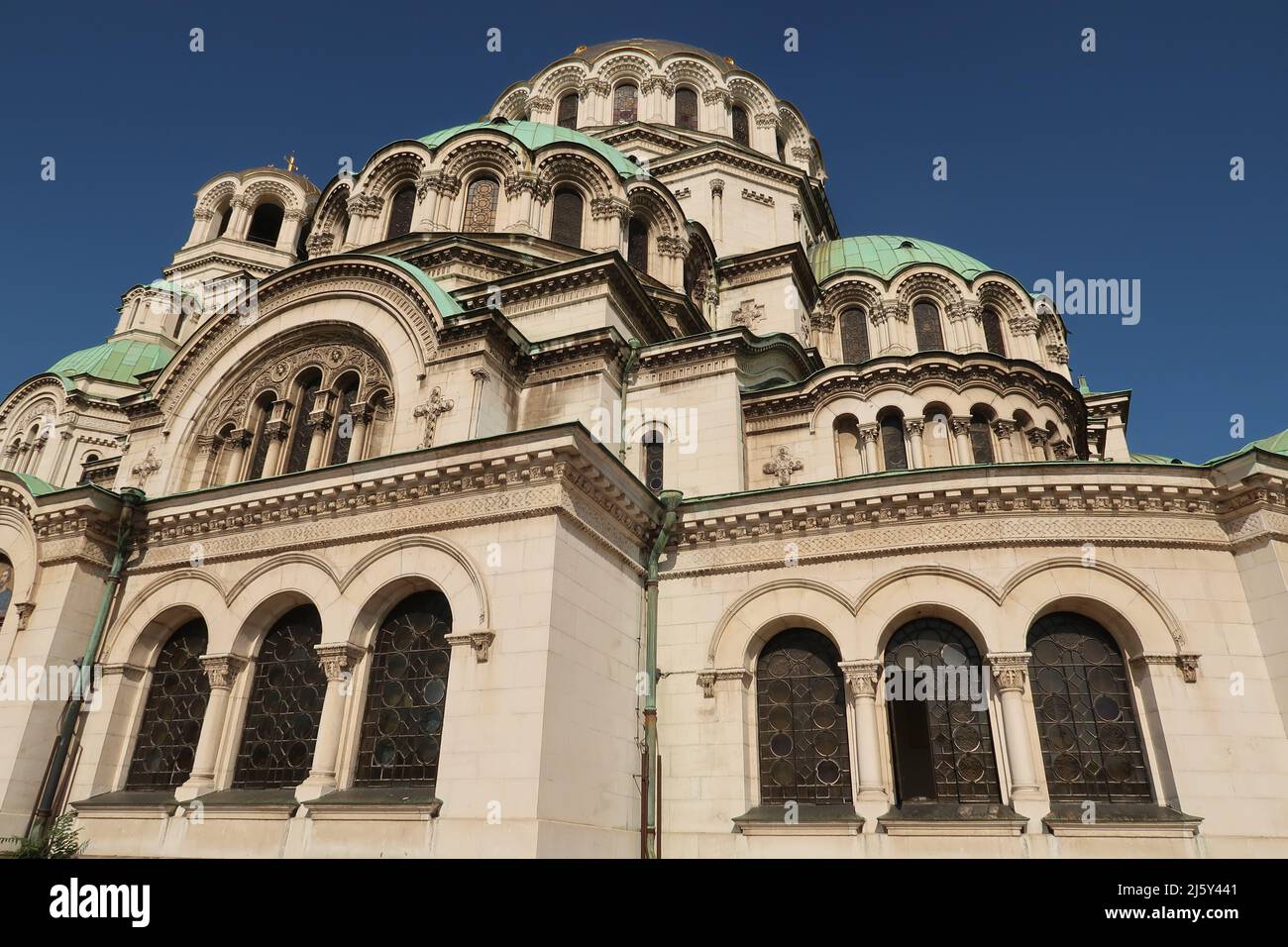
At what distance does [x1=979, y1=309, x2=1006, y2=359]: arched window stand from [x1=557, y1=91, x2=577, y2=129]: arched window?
19927 millimetres

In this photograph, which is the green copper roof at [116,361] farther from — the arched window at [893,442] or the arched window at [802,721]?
the arched window at [802,721]

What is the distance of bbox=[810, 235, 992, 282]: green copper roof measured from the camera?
30109 millimetres

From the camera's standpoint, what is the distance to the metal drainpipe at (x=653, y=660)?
1348cm

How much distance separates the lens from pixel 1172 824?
1157 cm

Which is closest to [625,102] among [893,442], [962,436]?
[893,442]

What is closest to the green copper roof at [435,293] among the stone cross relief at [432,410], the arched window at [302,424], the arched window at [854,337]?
Answer: the stone cross relief at [432,410]

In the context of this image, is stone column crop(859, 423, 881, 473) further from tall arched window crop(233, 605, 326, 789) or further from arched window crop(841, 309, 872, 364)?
tall arched window crop(233, 605, 326, 789)

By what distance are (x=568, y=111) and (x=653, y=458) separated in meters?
23.9

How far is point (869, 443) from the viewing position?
21.4 meters

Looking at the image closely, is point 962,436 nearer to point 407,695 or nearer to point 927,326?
point 927,326
